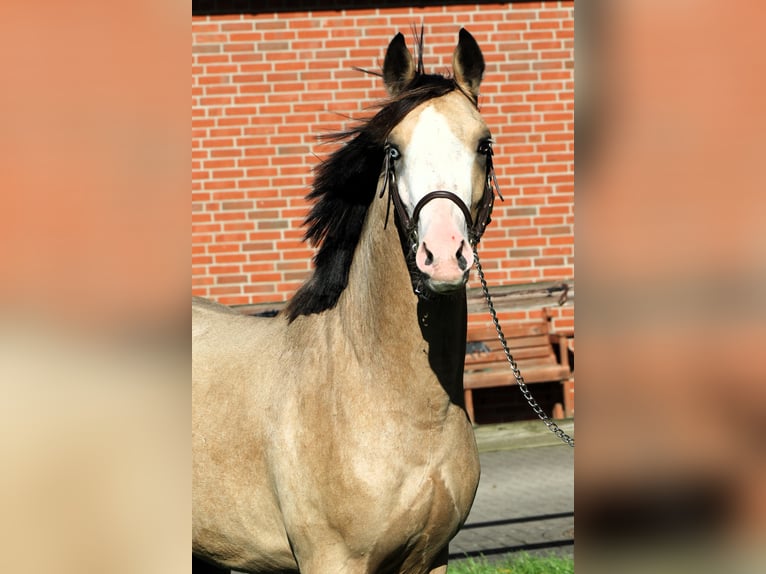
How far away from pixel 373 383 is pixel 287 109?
580 centimetres

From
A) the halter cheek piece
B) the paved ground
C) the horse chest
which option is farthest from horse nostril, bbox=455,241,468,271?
the paved ground

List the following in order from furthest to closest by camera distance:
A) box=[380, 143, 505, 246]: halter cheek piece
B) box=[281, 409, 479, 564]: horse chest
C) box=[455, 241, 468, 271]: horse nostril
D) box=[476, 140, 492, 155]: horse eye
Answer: box=[281, 409, 479, 564]: horse chest, box=[476, 140, 492, 155]: horse eye, box=[380, 143, 505, 246]: halter cheek piece, box=[455, 241, 468, 271]: horse nostril

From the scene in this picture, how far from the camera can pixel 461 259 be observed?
95.6 inches

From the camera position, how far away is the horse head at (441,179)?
7.95 feet

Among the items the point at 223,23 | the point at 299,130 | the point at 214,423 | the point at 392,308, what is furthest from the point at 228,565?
the point at 223,23

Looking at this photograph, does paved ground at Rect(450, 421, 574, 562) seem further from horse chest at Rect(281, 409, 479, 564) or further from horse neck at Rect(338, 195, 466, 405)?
horse neck at Rect(338, 195, 466, 405)

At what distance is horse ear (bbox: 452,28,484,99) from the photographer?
3.03 metres

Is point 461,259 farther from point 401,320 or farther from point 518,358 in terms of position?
point 518,358

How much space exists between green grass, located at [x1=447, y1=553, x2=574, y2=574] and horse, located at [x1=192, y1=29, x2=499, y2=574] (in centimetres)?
173

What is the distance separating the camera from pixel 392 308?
116 inches

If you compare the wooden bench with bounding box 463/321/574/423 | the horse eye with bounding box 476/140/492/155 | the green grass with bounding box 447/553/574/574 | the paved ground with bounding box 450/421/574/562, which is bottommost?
the paved ground with bounding box 450/421/574/562

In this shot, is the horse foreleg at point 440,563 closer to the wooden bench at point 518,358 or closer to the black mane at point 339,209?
the black mane at point 339,209
